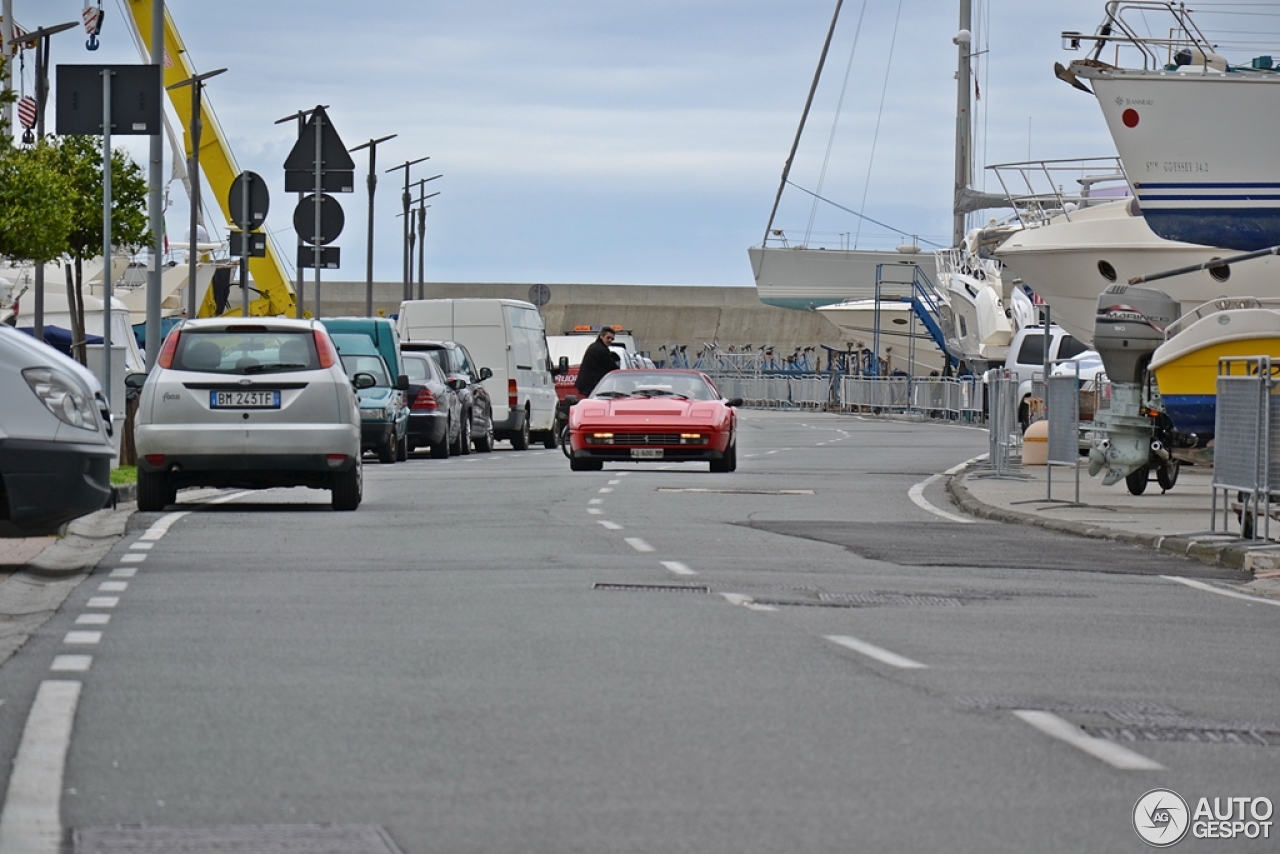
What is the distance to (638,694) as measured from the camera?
8469mm

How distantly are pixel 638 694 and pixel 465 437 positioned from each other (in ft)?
93.1

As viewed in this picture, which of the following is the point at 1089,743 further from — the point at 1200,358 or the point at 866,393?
the point at 866,393

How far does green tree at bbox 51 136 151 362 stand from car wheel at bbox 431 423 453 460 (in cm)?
1028

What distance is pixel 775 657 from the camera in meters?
9.75

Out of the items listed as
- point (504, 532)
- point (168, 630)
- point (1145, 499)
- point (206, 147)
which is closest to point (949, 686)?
point (168, 630)

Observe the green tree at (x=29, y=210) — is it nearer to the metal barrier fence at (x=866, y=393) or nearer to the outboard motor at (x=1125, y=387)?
the outboard motor at (x=1125, y=387)

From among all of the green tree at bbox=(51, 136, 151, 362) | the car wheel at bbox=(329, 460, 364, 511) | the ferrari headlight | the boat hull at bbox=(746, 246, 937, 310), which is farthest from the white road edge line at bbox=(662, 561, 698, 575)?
the boat hull at bbox=(746, 246, 937, 310)

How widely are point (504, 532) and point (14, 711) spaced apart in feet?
31.6

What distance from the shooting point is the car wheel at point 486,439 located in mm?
38281

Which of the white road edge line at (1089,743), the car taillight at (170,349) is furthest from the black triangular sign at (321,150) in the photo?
the white road edge line at (1089,743)

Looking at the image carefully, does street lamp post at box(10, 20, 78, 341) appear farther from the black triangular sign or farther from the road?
the road

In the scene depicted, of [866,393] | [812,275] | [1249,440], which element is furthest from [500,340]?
[812,275]

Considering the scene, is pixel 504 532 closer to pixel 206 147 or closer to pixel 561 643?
pixel 561 643

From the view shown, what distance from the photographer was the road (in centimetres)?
613
